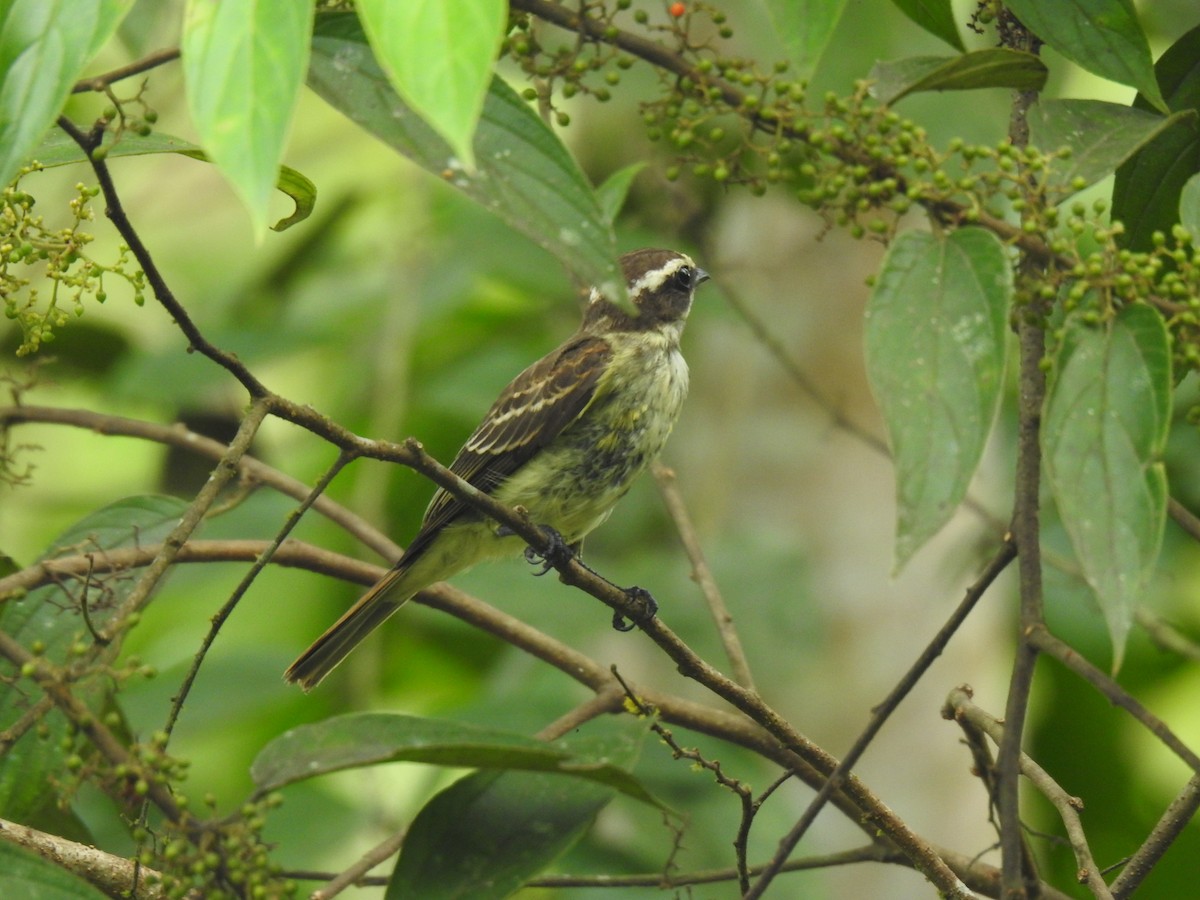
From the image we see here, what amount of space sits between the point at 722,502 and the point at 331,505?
7.52 ft

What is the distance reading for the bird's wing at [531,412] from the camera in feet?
12.5

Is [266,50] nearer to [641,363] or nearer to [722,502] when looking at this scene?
[641,363]

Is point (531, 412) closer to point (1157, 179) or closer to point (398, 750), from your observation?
point (1157, 179)

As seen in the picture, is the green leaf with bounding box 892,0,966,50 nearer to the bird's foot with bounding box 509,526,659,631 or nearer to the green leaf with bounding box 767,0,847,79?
the green leaf with bounding box 767,0,847,79

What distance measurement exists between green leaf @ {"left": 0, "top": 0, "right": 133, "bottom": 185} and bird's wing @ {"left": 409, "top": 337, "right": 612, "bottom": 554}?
7.14 ft

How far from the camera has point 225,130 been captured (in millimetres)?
1362

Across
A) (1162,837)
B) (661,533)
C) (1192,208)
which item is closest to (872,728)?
(1162,837)

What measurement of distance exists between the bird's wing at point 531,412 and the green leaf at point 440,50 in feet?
7.66

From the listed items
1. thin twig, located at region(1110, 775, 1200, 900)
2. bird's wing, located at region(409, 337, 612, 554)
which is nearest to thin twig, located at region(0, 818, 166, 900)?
thin twig, located at region(1110, 775, 1200, 900)

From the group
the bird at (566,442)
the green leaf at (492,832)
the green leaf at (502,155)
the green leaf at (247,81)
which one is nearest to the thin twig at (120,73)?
the green leaf at (502,155)

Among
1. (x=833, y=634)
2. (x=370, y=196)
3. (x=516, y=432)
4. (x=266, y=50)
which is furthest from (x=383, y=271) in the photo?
(x=266, y=50)

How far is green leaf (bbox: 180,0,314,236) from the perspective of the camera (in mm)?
1342

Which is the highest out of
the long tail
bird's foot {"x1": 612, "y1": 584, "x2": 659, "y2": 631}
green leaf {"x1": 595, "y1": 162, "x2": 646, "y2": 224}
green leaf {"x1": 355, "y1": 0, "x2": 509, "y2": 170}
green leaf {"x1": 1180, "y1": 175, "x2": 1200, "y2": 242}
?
green leaf {"x1": 1180, "y1": 175, "x2": 1200, "y2": 242}

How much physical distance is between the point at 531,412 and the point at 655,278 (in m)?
0.69
